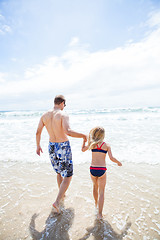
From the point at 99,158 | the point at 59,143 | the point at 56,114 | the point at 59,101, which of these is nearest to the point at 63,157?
the point at 59,143

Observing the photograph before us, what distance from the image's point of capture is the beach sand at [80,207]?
2.41 m

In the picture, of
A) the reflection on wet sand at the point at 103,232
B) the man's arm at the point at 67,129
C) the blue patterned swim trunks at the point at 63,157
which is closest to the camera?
the reflection on wet sand at the point at 103,232

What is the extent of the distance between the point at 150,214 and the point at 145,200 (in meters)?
0.38

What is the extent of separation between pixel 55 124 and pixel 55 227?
71.1 inches

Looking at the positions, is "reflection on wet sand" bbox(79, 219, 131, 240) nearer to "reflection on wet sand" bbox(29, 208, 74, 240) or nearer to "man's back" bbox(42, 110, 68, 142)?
"reflection on wet sand" bbox(29, 208, 74, 240)

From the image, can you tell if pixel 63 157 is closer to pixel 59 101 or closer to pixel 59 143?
pixel 59 143

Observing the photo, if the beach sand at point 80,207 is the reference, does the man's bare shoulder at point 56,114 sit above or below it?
above

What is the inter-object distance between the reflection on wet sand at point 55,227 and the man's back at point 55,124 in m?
1.43

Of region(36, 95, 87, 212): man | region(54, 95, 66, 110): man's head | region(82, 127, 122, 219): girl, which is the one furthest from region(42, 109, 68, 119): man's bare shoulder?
region(82, 127, 122, 219): girl

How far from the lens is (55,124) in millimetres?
2846

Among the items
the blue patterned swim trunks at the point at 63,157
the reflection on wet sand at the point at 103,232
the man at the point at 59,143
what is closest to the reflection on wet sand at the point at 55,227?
the reflection on wet sand at the point at 103,232

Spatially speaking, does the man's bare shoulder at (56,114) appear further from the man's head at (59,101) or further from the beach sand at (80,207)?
the beach sand at (80,207)

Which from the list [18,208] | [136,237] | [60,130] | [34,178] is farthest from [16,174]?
[136,237]

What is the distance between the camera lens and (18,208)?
3.00 metres
